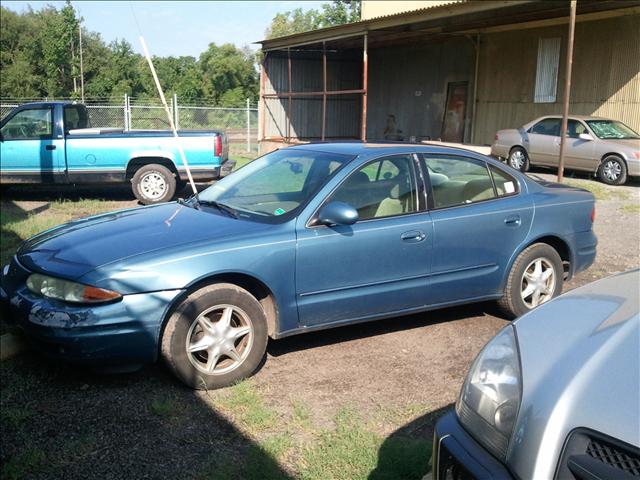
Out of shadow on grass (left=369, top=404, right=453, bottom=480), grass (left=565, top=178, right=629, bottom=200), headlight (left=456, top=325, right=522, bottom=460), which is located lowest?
shadow on grass (left=369, top=404, right=453, bottom=480)

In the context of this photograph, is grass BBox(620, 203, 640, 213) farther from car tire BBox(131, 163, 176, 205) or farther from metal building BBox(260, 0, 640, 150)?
car tire BBox(131, 163, 176, 205)

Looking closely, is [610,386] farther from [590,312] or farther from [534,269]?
[534,269]

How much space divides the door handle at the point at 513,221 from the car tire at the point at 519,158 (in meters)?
11.2

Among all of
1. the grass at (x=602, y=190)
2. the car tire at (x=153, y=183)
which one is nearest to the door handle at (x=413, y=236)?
the car tire at (x=153, y=183)

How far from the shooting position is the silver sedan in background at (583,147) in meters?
13.6

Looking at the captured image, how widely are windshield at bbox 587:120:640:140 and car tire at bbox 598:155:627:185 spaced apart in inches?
24.8

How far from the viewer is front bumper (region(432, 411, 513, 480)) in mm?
2078

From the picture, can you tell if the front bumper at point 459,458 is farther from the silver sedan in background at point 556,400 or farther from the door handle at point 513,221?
the door handle at point 513,221

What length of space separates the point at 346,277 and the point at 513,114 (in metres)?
16.1

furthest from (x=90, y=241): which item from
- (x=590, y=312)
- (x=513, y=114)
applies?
(x=513, y=114)

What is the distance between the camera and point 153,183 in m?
11.5

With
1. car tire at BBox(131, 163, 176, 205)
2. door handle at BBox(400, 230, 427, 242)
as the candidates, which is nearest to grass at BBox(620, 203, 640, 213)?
door handle at BBox(400, 230, 427, 242)

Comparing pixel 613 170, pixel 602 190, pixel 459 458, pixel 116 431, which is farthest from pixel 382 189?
pixel 613 170

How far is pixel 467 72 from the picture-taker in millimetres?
21094
